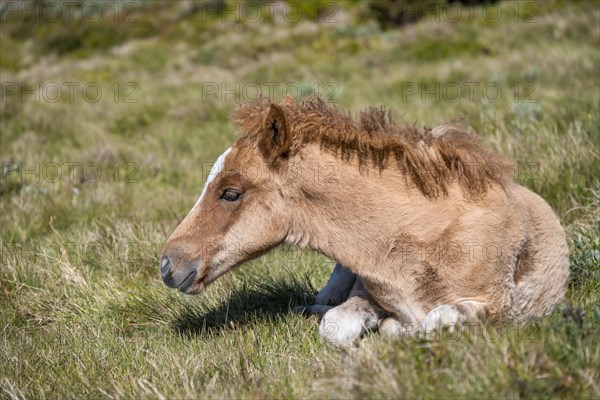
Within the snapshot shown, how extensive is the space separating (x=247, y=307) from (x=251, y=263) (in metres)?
0.92

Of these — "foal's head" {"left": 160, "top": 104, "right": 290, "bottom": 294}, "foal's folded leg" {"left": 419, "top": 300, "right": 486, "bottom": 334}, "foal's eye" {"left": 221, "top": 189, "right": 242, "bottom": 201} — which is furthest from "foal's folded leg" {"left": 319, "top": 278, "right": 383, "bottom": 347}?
"foal's eye" {"left": 221, "top": 189, "right": 242, "bottom": 201}

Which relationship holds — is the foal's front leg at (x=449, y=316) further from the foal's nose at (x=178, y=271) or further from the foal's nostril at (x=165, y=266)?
the foal's nostril at (x=165, y=266)

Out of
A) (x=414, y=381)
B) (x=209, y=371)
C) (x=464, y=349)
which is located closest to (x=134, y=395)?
(x=209, y=371)

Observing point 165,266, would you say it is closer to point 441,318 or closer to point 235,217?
point 235,217

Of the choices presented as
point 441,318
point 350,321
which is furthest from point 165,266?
point 441,318

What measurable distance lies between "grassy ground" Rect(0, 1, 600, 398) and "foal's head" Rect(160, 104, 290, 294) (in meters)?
0.53

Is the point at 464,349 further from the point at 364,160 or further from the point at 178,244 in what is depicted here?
the point at 178,244

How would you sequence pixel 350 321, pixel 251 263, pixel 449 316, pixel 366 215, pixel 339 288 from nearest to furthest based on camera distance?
pixel 449 316 < pixel 366 215 < pixel 350 321 < pixel 339 288 < pixel 251 263

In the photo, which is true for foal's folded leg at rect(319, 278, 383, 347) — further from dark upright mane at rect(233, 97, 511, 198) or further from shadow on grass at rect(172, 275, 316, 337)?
dark upright mane at rect(233, 97, 511, 198)

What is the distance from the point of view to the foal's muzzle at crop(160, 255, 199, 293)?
4.45 m

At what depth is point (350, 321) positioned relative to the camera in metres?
4.49

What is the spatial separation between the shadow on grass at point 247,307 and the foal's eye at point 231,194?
915mm

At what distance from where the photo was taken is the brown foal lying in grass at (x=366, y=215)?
14.1ft

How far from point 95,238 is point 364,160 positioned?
3.40 meters
